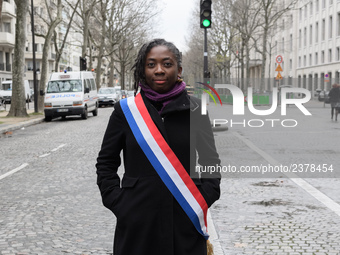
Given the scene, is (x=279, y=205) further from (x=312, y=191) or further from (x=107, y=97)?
(x=107, y=97)

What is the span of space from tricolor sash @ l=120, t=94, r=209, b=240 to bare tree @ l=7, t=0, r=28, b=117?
23.4 m

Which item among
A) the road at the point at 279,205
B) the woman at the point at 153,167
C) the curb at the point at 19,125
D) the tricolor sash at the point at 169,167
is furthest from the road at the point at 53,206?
the curb at the point at 19,125

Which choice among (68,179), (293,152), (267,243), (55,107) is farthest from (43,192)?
(55,107)

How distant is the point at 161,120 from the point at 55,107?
2268cm

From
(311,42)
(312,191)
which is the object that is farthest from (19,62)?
(311,42)

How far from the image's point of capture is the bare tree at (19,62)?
24411 millimetres

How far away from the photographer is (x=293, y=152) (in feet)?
39.1

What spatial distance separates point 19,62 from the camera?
24.9 metres

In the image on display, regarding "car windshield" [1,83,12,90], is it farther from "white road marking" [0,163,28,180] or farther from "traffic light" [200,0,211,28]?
"white road marking" [0,163,28,180]

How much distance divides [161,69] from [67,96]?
74.3 ft

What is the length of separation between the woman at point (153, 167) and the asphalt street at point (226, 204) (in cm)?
232

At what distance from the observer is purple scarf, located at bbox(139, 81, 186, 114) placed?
2.45 m

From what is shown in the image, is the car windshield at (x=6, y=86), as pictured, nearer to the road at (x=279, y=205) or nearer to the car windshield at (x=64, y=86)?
the car windshield at (x=64, y=86)

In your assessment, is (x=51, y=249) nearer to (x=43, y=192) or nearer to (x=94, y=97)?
(x=43, y=192)
